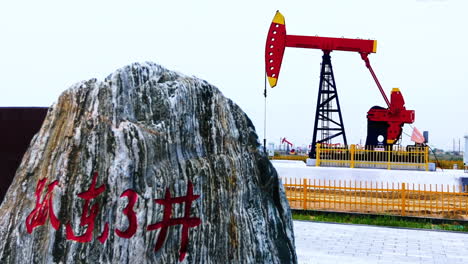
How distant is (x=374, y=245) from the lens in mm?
8102

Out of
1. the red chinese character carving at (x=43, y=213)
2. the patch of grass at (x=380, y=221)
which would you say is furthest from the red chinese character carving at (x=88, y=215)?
the patch of grass at (x=380, y=221)

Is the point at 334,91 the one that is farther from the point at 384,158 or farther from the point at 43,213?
the point at 43,213

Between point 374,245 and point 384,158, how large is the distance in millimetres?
10240

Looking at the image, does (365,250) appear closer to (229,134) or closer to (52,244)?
(229,134)

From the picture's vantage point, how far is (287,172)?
17.4 metres

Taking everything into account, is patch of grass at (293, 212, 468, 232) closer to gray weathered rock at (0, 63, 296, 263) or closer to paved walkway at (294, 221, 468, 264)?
paved walkway at (294, 221, 468, 264)

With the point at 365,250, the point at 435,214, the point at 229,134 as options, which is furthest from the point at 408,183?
the point at 229,134

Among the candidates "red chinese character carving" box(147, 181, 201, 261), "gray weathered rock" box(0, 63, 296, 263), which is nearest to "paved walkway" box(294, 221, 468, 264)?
"gray weathered rock" box(0, 63, 296, 263)

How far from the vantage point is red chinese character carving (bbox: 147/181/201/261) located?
134 inches

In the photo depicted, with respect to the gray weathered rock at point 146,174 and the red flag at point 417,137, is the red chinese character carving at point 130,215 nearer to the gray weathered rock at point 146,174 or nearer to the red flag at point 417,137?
the gray weathered rock at point 146,174

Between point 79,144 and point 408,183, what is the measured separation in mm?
13599

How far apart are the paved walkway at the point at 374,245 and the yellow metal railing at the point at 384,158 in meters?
8.17

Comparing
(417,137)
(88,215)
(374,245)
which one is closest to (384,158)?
(417,137)

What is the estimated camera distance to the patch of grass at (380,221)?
10.0 meters
